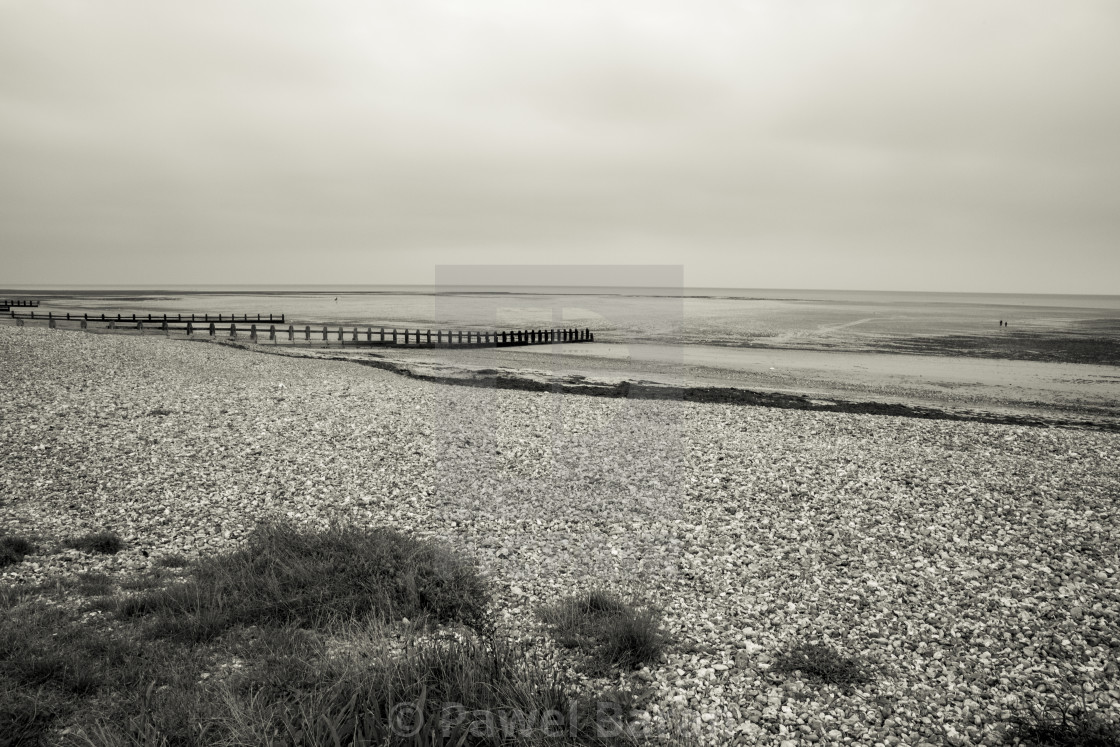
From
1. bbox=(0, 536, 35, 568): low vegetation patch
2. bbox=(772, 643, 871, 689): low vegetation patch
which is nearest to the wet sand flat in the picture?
bbox=(772, 643, 871, 689): low vegetation patch

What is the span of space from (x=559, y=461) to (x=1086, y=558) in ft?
31.4

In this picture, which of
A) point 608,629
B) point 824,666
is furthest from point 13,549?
point 824,666

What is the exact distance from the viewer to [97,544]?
359 inches

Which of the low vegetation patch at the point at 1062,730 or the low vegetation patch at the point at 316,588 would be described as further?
the low vegetation patch at the point at 316,588

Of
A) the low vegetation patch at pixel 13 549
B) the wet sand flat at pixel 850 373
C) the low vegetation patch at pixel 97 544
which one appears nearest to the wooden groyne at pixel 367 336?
the wet sand flat at pixel 850 373

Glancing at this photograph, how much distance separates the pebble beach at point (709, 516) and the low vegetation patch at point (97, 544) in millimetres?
192

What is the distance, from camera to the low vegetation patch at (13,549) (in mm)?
8492

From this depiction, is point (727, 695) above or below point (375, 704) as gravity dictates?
below

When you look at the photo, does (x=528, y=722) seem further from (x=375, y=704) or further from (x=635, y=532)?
(x=635, y=532)

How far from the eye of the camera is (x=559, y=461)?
1498 cm

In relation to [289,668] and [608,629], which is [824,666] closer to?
[608,629]

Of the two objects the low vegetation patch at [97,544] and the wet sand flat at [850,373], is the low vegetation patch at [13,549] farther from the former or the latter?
the wet sand flat at [850,373]

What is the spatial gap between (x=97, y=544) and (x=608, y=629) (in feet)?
24.3

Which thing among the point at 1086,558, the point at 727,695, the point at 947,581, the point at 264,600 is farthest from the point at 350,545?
the point at 1086,558
